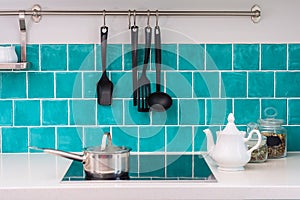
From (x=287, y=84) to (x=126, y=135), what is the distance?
66 cm

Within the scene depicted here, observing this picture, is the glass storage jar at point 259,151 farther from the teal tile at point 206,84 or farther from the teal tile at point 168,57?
the teal tile at point 168,57

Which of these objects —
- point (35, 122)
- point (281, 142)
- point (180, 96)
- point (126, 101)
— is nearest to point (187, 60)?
point (180, 96)

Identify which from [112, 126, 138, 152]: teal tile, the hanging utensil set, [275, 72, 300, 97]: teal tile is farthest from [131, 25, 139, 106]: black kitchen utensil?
[275, 72, 300, 97]: teal tile

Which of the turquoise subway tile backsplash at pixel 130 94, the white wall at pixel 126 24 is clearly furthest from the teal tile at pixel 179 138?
the white wall at pixel 126 24

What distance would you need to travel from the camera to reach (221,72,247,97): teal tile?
7.25 feet

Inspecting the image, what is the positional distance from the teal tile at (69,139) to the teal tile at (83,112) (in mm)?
35

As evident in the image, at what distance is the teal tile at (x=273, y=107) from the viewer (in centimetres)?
222

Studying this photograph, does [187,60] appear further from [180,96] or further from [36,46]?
[36,46]

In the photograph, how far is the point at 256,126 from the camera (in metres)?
2.11

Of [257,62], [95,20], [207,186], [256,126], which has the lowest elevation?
[207,186]

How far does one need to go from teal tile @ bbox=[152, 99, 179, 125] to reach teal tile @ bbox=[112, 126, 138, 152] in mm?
88

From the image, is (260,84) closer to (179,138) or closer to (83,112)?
(179,138)

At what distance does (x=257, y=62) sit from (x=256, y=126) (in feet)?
0.87

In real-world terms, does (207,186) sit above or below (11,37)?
below
